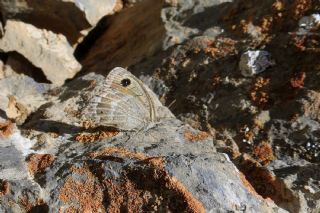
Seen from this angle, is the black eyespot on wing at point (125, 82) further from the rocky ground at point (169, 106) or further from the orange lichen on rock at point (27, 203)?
the orange lichen on rock at point (27, 203)

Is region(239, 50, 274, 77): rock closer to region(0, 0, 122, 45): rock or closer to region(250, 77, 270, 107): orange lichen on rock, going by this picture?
region(250, 77, 270, 107): orange lichen on rock

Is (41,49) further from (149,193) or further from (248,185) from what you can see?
(248,185)

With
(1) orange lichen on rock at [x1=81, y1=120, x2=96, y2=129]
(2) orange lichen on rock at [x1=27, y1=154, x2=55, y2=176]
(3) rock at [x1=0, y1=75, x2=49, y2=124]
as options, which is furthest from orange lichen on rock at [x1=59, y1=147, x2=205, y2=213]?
(3) rock at [x1=0, y1=75, x2=49, y2=124]

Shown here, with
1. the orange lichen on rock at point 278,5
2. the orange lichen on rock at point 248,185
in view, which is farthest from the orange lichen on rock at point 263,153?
the orange lichen on rock at point 278,5

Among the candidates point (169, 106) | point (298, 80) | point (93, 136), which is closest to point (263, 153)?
point (298, 80)

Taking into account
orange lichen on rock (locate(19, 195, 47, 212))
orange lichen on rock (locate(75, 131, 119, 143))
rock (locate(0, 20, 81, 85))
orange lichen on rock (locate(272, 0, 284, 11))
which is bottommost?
orange lichen on rock (locate(19, 195, 47, 212))
